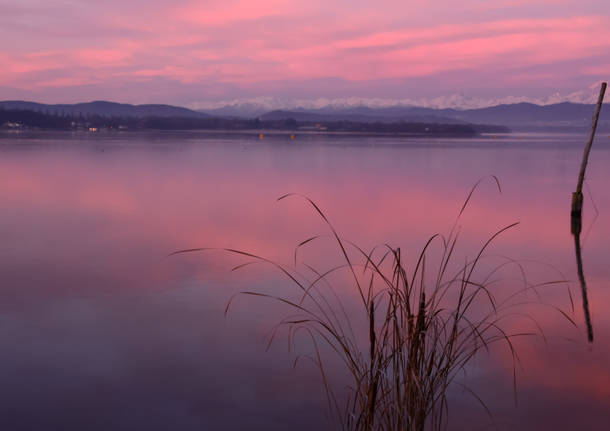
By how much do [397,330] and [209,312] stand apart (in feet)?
16.9

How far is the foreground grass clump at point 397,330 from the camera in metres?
3.73

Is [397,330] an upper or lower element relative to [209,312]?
upper

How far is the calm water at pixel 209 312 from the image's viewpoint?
565 centimetres

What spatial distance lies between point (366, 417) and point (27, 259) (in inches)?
373

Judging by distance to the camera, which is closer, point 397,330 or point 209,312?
point 397,330

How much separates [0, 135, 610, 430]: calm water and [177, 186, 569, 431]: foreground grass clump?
0.92ft

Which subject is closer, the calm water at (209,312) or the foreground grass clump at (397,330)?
the foreground grass clump at (397,330)

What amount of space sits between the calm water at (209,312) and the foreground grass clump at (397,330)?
0.28 meters

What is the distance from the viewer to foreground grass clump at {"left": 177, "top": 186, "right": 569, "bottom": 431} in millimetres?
3730

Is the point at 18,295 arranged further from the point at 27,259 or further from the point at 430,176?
the point at 430,176

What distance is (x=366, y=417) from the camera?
12.5ft

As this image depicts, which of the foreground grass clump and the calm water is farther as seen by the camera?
the calm water

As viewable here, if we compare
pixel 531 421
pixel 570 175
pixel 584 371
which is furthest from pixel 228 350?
pixel 570 175

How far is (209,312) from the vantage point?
27.7 feet
